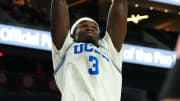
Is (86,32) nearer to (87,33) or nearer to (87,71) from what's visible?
(87,33)

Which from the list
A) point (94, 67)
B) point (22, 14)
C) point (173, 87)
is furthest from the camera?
point (22, 14)

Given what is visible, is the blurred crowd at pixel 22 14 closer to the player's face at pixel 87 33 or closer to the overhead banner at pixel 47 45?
the overhead banner at pixel 47 45

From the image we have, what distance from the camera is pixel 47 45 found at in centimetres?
594

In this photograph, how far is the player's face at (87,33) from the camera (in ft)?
7.72

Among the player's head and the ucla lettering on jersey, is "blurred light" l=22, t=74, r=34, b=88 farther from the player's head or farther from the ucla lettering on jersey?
the ucla lettering on jersey

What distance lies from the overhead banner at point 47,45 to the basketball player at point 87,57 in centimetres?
341

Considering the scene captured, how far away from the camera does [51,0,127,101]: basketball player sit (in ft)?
7.09

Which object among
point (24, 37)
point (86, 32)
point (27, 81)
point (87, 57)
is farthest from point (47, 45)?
point (87, 57)

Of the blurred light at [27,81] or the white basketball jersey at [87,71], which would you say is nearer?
the white basketball jersey at [87,71]

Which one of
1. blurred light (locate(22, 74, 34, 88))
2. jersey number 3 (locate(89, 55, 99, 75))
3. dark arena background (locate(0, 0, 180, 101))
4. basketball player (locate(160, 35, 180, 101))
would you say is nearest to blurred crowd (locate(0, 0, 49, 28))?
dark arena background (locate(0, 0, 180, 101))

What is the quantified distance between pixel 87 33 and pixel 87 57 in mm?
184

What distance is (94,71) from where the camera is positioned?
2201 millimetres

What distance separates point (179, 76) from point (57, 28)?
1.54 m

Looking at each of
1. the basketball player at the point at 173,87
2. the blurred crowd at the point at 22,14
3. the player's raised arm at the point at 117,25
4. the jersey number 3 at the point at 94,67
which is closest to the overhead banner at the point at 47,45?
the blurred crowd at the point at 22,14
